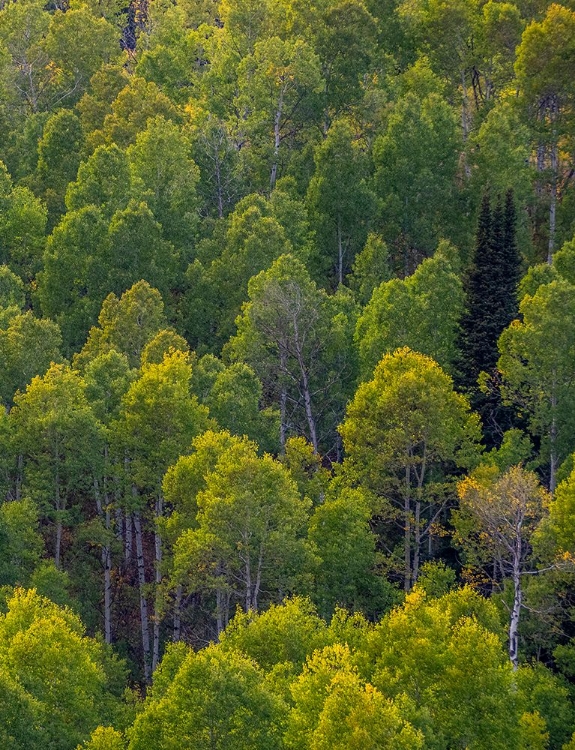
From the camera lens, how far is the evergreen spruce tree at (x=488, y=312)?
60250 mm

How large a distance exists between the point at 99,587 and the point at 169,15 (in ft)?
207

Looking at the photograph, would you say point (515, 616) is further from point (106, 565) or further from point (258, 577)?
point (106, 565)

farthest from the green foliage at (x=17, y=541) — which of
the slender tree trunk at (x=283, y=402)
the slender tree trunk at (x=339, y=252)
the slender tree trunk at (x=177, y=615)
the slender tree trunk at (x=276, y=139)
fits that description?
the slender tree trunk at (x=276, y=139)

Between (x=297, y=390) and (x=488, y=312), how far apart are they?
463 inches

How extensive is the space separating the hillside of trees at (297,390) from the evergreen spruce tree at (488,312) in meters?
0.17

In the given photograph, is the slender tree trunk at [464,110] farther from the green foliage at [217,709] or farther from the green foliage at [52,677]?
the green foliage at [217,709]

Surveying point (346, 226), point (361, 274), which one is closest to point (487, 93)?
point (346, 226)

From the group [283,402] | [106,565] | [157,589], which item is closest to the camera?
[157,589]

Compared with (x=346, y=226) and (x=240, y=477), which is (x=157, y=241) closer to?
(x=346, y=226)

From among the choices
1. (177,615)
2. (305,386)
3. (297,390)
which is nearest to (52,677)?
(177,615)

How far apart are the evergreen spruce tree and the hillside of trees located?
0.17m

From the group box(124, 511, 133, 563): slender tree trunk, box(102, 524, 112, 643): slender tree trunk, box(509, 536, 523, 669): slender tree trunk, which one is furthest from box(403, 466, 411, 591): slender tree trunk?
box(102, 524, 112, 643): slender tree trunk

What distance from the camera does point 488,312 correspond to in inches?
2452

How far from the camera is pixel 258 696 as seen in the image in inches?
1555
